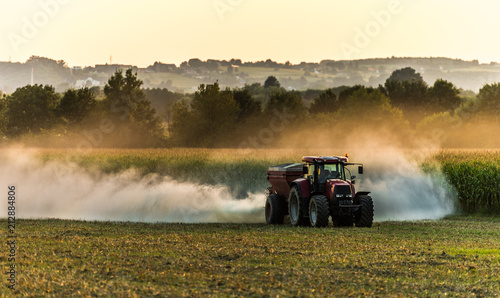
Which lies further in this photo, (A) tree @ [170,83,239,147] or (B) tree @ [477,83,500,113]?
(B) tree @ [477,83,500,113]

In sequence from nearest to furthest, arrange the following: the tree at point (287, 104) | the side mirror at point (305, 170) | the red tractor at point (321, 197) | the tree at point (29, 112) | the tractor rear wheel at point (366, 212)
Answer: the red tractor at point (321, 197), the tractor rear wheel at point (366, 212), the side mirror at point (305, 170), the tree at point (287, 104), the tree at point (29, 112)

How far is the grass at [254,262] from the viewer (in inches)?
530

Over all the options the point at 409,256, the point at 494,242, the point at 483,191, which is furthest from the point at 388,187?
the point at 409,256

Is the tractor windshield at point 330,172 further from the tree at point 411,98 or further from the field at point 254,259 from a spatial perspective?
the tree at point 411,98

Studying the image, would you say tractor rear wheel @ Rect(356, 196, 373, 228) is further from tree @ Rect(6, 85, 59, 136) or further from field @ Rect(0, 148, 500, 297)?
tree @ Rect(6, 85, 59, 136)

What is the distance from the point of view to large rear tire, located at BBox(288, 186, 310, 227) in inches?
994

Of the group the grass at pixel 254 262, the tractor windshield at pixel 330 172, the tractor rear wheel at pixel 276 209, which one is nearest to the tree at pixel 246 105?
the tractor rear wheel at pixel 276 209

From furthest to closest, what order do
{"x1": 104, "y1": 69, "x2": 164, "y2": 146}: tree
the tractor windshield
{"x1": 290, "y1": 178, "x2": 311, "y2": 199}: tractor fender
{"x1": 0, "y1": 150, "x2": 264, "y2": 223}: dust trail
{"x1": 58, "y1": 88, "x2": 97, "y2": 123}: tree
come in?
{"x1": 58, "y1": 88, "x2": 97, "y2": 123}: tree < {"x1": 104, "y1": 69, "x2": 164, "y2": 146}: tree < {"x1": 0, "y1": 150, "x2": 264, "y2": 223}: dust trail < the tractor windshield < {"x1": 290, "y1": 178, "x2": 311, "y2": 199}: tractor fender

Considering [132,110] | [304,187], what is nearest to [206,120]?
[132,110]

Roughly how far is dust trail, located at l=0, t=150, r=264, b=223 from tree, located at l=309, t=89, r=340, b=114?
80.0 metres

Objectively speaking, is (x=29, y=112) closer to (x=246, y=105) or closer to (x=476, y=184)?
(x=246, y=105)

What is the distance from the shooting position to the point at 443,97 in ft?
393

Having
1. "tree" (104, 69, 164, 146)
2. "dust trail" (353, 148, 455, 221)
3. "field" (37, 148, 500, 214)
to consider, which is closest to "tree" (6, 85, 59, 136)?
"tree" (104, 69, 164, 146)

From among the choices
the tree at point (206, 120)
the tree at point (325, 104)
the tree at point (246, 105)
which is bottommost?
the tree at point (206, 120)
